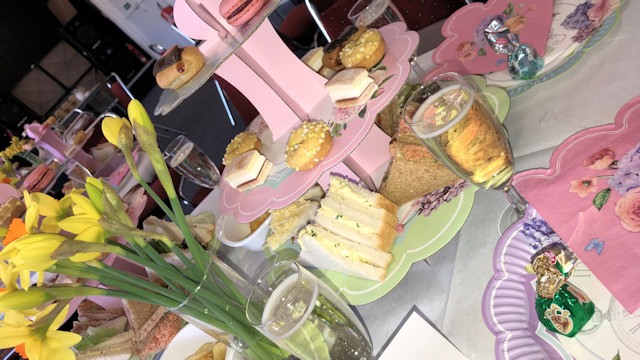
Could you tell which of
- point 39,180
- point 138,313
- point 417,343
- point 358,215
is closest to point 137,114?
point 358,215

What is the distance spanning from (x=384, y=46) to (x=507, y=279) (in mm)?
595

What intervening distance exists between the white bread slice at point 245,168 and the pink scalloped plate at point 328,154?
34 mm

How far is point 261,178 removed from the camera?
44.7 inches

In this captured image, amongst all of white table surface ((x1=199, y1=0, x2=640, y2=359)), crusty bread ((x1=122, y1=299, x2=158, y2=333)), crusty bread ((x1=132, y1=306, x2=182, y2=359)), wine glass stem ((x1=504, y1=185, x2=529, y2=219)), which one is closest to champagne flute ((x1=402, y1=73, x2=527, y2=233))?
wine glass stem ((x1=504, y1=185, x2=529, y2=219))

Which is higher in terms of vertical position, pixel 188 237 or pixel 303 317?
pixel 188 237

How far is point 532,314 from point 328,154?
0.49 m

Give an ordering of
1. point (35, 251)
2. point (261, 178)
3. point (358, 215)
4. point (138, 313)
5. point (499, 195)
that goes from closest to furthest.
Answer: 1. point (35, 251)
2. point (499, 195)
3. point (358, 215)
4. point (261, 178)
5. point (138, 313)

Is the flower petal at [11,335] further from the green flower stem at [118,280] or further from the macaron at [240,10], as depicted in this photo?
the macaron at [240,10]

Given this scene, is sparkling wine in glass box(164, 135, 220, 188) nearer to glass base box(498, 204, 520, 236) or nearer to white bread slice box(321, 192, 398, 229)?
white bread slice box(321, 192, 398, 229)

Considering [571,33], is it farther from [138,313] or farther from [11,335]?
[138,313]

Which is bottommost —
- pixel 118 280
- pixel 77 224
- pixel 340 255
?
pixel 340 255

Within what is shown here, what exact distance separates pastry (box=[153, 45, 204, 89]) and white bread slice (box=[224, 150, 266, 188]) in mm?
224

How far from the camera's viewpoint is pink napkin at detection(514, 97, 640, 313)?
0.70 metres

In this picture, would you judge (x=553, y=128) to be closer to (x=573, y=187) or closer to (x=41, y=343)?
(x=573, y=187)
